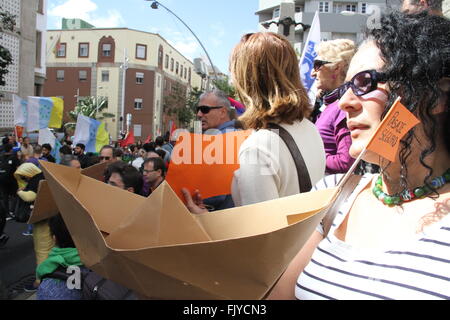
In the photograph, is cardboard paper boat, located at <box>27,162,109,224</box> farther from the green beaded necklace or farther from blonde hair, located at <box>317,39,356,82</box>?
blonde hair, located at <box>317,39,356,82</box>

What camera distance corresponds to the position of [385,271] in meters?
1.10

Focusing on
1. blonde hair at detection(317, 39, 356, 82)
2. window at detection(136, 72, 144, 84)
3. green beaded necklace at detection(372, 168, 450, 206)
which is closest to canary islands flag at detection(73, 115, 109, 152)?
blonde hair at detection(317, 39, 356, 82)

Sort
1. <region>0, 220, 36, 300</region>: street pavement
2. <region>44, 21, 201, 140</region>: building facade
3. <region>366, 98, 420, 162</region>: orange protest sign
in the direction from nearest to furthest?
<region>366, 98, 420, 162</region>: orange protest sign → <region>0, 220, 36, 300</region>: street pavement → <region>44, 21, 201, 140</region>: building facade

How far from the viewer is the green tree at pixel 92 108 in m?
46.8

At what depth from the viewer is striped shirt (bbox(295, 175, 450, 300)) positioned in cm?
105

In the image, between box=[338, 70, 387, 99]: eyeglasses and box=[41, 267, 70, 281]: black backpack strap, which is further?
box=[41, 267, 70, 281]: black backpack strap

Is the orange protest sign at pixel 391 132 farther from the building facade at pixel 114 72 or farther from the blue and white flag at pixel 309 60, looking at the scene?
the building facade at pixel 114 72

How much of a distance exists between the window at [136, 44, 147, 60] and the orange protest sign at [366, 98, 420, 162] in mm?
51935

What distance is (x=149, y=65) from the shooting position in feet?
165

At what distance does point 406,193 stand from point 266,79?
86 cm

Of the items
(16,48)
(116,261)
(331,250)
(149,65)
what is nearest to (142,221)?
(116,261)

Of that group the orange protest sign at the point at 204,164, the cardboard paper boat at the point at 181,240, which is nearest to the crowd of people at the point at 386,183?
the orange protest sign at the point at 204,164

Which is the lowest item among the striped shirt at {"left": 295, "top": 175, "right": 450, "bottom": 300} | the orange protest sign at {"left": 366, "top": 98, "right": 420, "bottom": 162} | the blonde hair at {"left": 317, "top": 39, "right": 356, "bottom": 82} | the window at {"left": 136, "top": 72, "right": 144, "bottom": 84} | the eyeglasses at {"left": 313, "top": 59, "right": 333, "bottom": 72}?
the striped shirt at {"left": 295, "top": 175, "right": 450, "bottom": 300}
